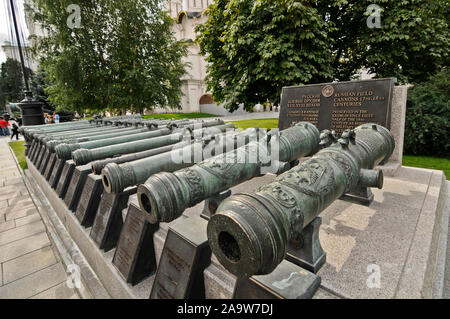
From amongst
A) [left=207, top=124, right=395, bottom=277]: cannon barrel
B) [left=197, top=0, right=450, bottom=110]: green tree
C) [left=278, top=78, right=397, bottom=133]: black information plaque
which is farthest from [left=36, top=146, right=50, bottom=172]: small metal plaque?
[left=207, top=124, right=395, bottom=277]: cannon barrel

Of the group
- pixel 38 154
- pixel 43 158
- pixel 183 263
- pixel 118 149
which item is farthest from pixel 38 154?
pixel 183 263

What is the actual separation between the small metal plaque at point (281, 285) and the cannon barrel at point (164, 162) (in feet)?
5.04

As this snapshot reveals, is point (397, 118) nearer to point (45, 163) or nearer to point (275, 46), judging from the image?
point (275, 46)

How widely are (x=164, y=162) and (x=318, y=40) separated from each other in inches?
303

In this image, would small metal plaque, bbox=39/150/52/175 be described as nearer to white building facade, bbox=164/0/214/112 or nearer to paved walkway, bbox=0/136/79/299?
paved walkway, bbox=0/136/79/299

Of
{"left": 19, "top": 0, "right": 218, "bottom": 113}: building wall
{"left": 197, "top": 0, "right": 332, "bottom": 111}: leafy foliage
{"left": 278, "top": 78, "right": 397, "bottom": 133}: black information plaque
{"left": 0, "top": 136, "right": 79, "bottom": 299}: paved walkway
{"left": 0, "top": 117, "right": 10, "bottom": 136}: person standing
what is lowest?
{"left": 0, "top": 136, "right": 79, "bottom": 299}: paved walkway

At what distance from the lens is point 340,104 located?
4.61 m

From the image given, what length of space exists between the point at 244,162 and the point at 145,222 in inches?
48.0

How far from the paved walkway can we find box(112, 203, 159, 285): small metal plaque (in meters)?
1.11

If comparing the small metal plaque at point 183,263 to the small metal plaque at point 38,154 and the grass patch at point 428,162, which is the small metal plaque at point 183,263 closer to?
the grass patch at point 428,162

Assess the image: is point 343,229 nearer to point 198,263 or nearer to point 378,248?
point 378,248

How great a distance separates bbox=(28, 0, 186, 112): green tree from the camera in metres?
14.1

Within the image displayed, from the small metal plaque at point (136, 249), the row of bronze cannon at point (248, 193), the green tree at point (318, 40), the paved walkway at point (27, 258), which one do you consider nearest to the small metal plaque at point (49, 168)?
the paved walkway at point (27, 258)
